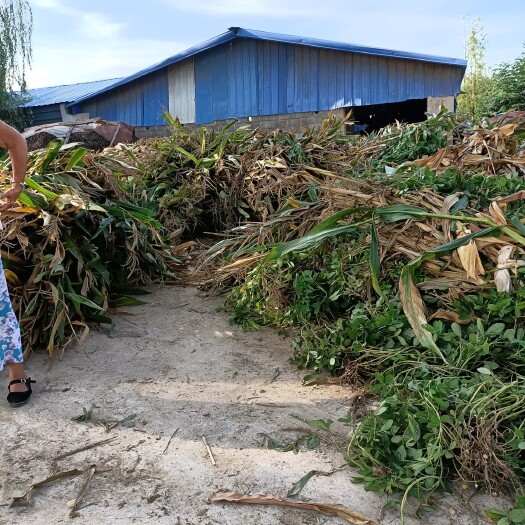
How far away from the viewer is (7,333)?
101 inches

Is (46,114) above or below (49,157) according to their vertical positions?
above

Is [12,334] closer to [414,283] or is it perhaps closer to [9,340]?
[9,340]

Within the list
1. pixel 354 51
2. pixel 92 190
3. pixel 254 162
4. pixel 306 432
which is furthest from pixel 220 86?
pixel 306 432

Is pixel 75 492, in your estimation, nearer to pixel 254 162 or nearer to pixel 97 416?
pixel 97 416

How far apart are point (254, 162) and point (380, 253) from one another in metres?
2.57

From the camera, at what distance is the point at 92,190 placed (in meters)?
3.87

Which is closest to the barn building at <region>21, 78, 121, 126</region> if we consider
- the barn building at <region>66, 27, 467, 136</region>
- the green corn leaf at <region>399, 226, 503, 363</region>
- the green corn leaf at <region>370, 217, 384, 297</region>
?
the barn building at <region>66, 27, 467, 136</region>

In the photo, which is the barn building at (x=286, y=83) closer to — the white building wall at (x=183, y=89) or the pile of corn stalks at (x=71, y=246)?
the white building wall at (x=183, y=89)

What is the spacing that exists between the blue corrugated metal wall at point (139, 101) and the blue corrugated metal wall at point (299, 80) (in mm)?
1341

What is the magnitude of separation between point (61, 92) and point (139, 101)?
7.93 metres

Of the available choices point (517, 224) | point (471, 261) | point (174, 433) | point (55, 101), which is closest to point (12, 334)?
point (174, 433)

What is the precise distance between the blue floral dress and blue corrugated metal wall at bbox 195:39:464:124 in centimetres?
1009

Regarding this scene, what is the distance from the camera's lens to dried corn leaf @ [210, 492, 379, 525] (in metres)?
1.71

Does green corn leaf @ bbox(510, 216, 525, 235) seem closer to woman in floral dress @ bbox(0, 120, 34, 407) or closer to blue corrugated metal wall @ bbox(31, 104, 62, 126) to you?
woman in floral dress @ bbox(0, 120, 34, 407)
